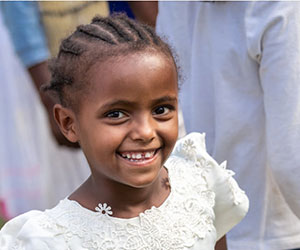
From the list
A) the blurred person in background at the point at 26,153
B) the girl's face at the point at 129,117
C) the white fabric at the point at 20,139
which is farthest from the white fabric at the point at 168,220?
the white fabric at the point at 20,139

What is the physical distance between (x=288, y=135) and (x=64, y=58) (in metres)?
0.85

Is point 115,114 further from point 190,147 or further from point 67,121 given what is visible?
point 190,147

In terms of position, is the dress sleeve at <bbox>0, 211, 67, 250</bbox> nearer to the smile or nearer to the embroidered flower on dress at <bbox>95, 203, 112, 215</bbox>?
the embroidered flower on dress at <bbox>95, 203, 112, 215</bbox>

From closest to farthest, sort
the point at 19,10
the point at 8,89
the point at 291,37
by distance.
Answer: the point at 291,37, the point at 19,10, the point at 8,89

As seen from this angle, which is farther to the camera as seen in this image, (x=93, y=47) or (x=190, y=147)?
(x=190, y=147)

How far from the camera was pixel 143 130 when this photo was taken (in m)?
1.82

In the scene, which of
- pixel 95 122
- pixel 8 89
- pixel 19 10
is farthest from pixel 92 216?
pixel 8 89

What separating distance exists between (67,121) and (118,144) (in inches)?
9.2

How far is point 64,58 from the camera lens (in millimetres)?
1965

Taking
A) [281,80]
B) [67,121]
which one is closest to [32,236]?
[67,121]

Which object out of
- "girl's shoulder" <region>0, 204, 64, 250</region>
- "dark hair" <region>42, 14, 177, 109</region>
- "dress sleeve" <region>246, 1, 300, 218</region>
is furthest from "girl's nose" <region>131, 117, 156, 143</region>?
"dress sleeve" <region>246, 1, 300, 218</region>

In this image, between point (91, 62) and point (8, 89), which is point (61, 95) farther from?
point (8, 89)

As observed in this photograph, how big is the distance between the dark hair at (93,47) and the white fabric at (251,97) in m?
0.51

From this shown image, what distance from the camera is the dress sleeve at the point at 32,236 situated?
1861 mm
